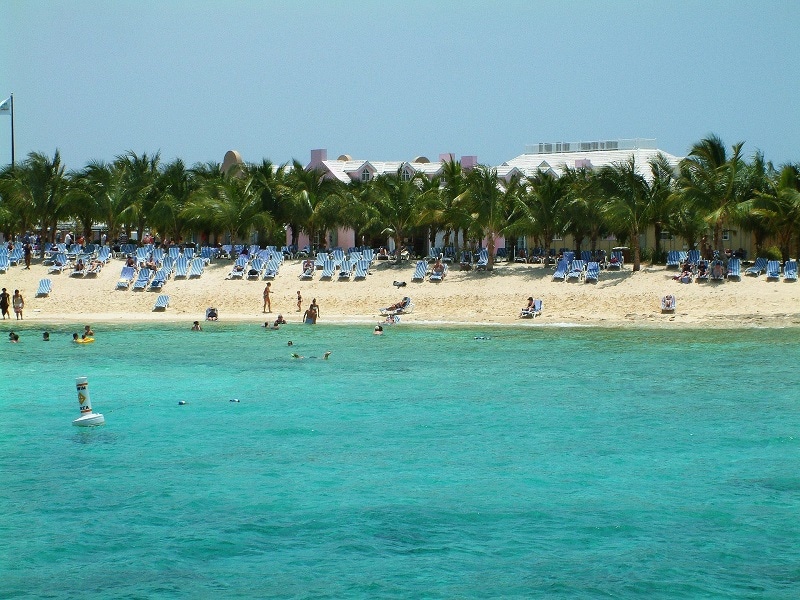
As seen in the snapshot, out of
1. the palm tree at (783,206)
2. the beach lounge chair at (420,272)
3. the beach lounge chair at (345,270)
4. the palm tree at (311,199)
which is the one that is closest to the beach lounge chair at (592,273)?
the palm tree at (783,206)

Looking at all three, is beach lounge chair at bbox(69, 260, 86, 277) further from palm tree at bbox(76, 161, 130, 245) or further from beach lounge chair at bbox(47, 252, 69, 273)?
palm tree at bbox(76, 161, 130, 245)

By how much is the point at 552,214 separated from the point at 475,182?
10.2ft

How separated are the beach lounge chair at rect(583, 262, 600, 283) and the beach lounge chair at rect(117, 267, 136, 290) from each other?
16464 millimetres

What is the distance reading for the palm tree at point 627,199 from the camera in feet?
123

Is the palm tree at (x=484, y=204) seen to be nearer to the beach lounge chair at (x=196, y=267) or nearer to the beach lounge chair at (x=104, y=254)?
the beach lounge chair at (x=196, y=267)

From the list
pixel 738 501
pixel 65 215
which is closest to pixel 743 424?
pixel 738 501

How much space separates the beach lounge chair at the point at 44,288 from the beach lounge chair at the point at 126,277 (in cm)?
243

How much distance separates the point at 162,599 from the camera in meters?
10.0

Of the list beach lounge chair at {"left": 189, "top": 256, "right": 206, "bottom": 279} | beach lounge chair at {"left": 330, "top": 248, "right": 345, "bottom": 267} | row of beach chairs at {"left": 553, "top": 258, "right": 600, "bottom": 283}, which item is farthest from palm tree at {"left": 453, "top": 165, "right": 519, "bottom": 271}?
beach lounge chair at {"left": 189, "top": 256, "right": 206, "bottom": 279}

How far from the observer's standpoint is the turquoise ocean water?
10.7m

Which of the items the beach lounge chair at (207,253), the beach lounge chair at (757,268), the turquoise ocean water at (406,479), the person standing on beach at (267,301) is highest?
the beach lounge chair at (207,253)

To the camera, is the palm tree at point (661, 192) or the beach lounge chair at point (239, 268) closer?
the palm tree at point (661, 192)

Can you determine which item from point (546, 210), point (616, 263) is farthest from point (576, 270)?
point (546, 210)

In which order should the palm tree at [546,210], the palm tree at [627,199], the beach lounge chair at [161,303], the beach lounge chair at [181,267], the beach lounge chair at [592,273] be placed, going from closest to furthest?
1. the beach lounge chair at [592,273]
2. the beach lounge chair at [161,303]
3. the palm tree at [627,199]
4. the palm tree at [546,210]
5. the beach lounge chair at [181,267]
